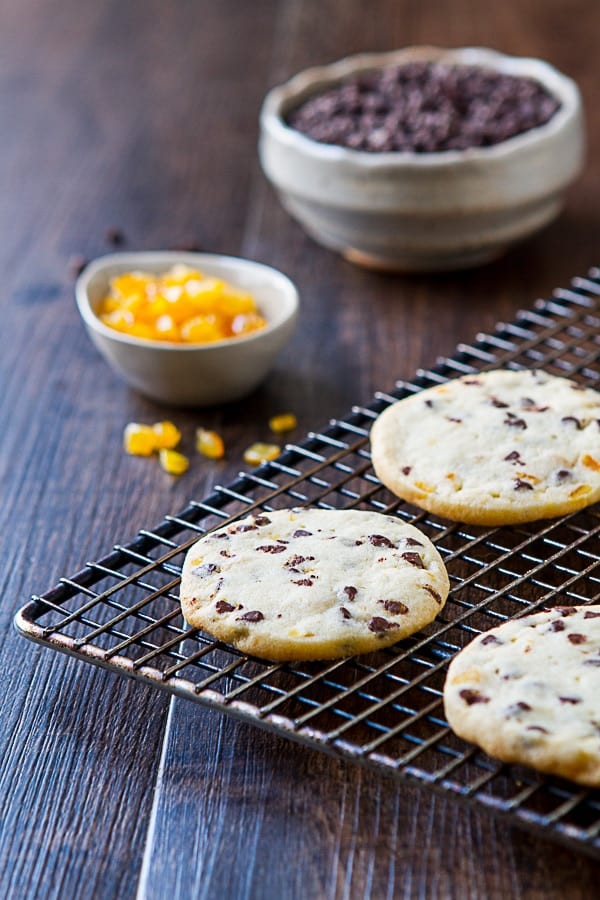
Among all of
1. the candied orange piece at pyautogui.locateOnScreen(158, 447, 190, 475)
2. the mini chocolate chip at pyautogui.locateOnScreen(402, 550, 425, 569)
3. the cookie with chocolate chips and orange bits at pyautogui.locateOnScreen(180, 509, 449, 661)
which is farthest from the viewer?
the candied orange piece at pyautogui.locateOnScreen(158, 447, 190, 475)

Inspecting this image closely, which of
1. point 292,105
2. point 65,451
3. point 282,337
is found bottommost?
point 65,451

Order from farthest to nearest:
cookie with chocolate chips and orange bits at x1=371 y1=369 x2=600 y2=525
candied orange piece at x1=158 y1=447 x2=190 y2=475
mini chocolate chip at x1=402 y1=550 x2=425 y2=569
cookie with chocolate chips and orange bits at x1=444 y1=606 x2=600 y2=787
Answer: candied orange piece at x1=158 y1=447 x2=190 y2=475
cookie with chocolate chips and orange bits at x1=371 y1=369 x2=600 y2=525
mini chocolate chip at x1=402 y1=550 x2=425 y2=569
cookie with chocolate chips and orange bits at x1=444 y1=606 x2=600 y2=787

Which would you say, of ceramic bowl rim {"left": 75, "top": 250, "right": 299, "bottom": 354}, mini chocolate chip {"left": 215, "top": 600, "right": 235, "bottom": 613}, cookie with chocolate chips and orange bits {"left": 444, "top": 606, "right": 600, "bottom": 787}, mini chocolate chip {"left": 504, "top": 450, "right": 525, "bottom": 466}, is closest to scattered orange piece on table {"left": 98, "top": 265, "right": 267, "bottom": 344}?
ceramic bowl rim {"left": 75, "top": 250, "right": 299, "bottom": 354}

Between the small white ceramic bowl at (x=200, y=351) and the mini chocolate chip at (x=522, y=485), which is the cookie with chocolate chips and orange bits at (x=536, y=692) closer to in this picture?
the mini chocolate chip at (x=522, y=485)

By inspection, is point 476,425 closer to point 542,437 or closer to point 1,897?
point 542,437

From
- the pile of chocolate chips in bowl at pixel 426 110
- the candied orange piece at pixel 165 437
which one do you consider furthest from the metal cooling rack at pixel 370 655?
the pile of chocolate chips in bowl at pixel 426 110

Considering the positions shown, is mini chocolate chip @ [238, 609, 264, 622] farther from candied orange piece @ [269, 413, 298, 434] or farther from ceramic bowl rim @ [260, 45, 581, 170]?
ceramic bowl rim @ [260, 45, 581, 170]

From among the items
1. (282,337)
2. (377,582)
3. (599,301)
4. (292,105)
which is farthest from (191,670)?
(292,105)

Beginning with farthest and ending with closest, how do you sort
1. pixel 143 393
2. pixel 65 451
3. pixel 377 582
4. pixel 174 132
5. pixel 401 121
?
pixel 174 132, pixel 401 121, pixel 143 393, pixel 65 451, pixel 377 582
